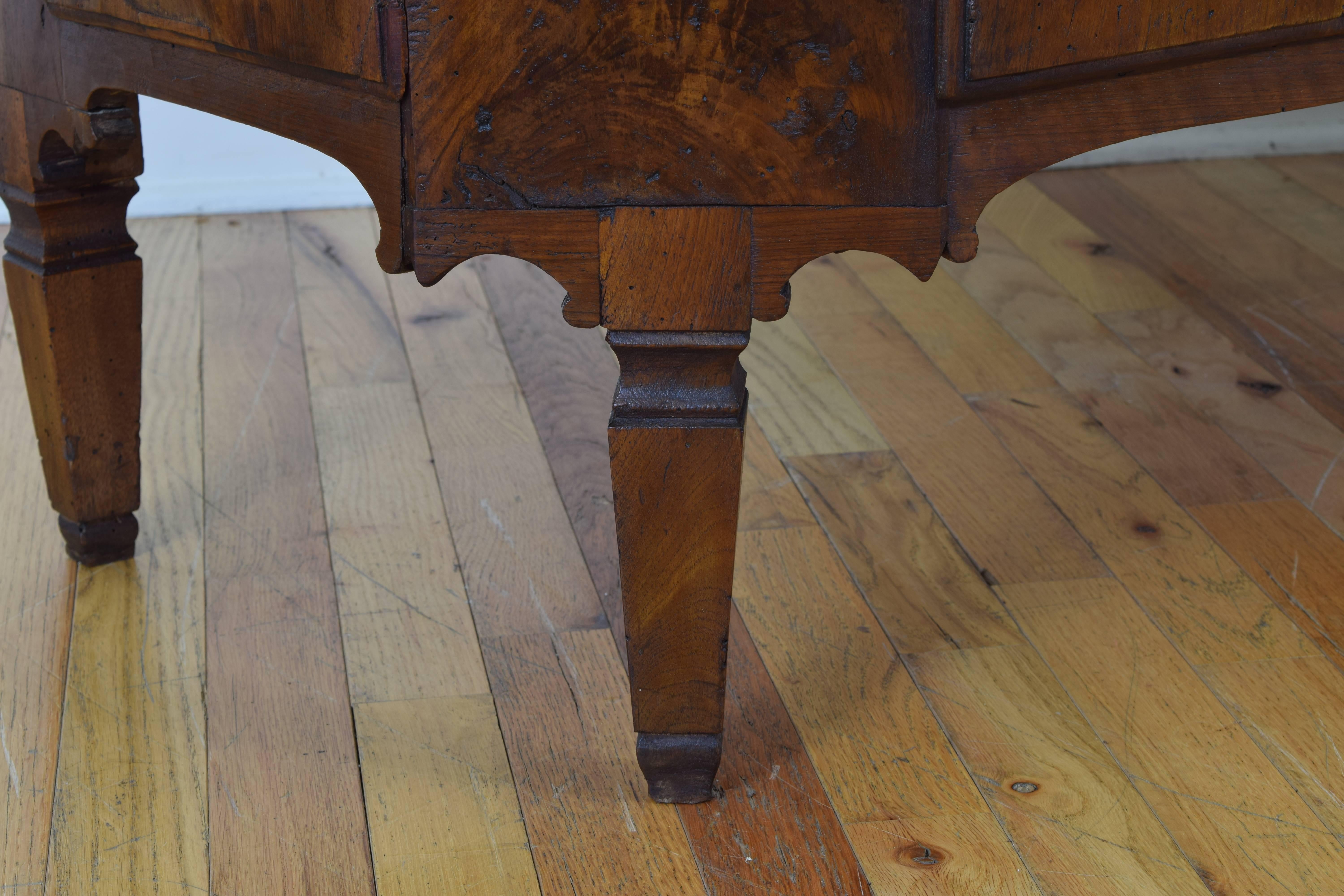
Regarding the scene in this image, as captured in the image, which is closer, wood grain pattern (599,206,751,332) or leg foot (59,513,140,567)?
wood grain pattern (599,206,751,332)

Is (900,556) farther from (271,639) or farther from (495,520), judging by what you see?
(271,639)

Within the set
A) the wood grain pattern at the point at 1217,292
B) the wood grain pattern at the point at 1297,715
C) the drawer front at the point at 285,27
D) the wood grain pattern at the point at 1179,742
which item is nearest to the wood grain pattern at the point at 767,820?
the wood grain pattern at the point at 1179,742

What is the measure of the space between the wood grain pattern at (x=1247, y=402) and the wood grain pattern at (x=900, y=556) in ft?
0.88

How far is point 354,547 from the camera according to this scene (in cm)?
123

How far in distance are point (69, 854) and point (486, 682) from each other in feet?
1.03

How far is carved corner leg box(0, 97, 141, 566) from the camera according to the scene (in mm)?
1020

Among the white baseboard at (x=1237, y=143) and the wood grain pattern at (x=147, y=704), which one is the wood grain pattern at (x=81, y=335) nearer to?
the wood grain pattern at (x=147, y=704)

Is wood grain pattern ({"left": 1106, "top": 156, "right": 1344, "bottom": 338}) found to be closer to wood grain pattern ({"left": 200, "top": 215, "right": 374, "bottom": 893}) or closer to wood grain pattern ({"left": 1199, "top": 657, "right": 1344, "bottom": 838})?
wood grain pattern ({"left": 1199, "top": 657, "right": 1344, "bottom": 838})

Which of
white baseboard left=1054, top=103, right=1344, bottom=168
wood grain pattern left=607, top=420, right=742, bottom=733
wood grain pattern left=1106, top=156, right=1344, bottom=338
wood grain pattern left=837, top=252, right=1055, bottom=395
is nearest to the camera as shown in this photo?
wood grain pattern left=607, top=420, right=742, bottom=733

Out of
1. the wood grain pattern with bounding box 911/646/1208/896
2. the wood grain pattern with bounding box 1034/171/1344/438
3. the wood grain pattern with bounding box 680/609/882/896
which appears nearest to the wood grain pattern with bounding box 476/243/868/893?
the wood grain pattern with bounding box 680/609/882/896

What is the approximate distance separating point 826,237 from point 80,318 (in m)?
0.65

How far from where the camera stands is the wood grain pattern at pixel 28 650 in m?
0.90

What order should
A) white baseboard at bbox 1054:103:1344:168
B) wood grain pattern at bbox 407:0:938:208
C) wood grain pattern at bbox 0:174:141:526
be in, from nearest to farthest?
wood grain pattern at bbox 407:0:938:208 → wood grain pattern at bbox 0:174:141:526 → white baseboard at bbox 1054:103:1344:168

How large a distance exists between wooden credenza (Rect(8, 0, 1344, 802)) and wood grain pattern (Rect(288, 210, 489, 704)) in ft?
0.94
